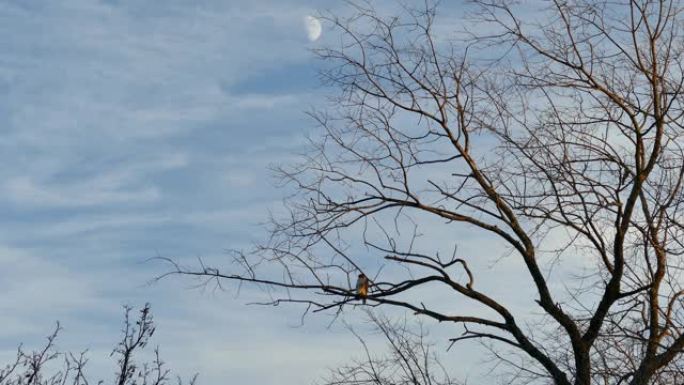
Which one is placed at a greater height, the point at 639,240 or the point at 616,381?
the point at 639,240

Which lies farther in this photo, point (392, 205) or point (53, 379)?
point (53, 379)

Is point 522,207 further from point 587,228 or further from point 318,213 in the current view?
point 318,213

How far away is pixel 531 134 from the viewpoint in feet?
26.4

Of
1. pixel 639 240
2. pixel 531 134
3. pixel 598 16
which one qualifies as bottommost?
pixel 639 240

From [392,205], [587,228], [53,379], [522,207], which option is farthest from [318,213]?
[53,379]

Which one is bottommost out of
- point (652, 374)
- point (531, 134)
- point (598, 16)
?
point (652, 374)

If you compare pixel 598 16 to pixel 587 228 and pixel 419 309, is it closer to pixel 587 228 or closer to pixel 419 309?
pixel 587 228

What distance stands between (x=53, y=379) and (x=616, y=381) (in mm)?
8052

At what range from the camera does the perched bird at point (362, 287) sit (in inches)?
307

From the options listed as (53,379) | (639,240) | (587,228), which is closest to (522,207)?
(587,228)

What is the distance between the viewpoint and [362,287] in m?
7.80

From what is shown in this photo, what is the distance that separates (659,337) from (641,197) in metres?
1.23

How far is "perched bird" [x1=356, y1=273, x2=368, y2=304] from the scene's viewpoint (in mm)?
7797

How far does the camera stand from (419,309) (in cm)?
788
